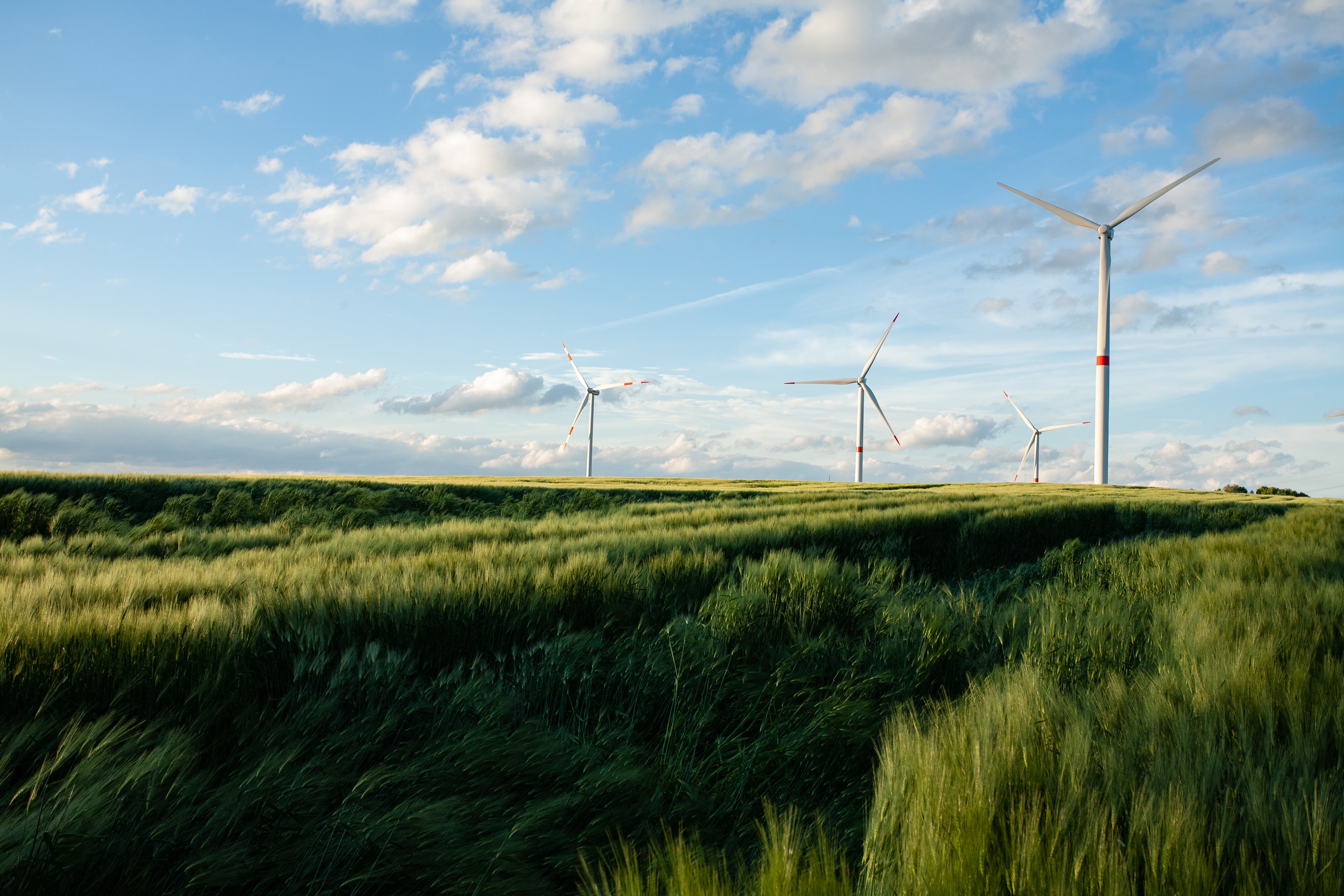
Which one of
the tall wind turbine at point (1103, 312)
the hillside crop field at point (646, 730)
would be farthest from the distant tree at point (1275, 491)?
the hillside crop field at point (646, 730)

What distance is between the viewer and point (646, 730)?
3170mm

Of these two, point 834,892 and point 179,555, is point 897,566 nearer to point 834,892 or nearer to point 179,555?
point 834,892

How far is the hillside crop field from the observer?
1646 millimetres

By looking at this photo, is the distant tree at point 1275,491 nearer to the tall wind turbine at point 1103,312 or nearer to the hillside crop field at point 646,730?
the tall wind turbine at point 1103,312

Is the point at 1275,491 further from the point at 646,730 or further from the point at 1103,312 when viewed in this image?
the point at 646,730

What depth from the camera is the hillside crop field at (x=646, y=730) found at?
1.65 meters

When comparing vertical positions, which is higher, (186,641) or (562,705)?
(186,641)

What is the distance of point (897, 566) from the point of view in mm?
8672

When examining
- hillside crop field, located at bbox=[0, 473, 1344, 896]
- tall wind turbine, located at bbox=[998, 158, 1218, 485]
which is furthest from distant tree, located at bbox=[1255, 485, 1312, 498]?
hillside crop field, located at bbox=[0, 473, 1344, 896]

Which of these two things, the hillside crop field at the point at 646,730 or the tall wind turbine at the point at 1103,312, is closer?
the hillside crop field at the point at 646,730

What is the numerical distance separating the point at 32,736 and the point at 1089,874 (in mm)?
3019

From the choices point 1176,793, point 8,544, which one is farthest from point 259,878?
point 8,544

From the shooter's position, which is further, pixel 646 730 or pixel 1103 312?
pixel 1103 312

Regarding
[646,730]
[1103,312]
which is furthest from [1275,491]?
[646,730]
